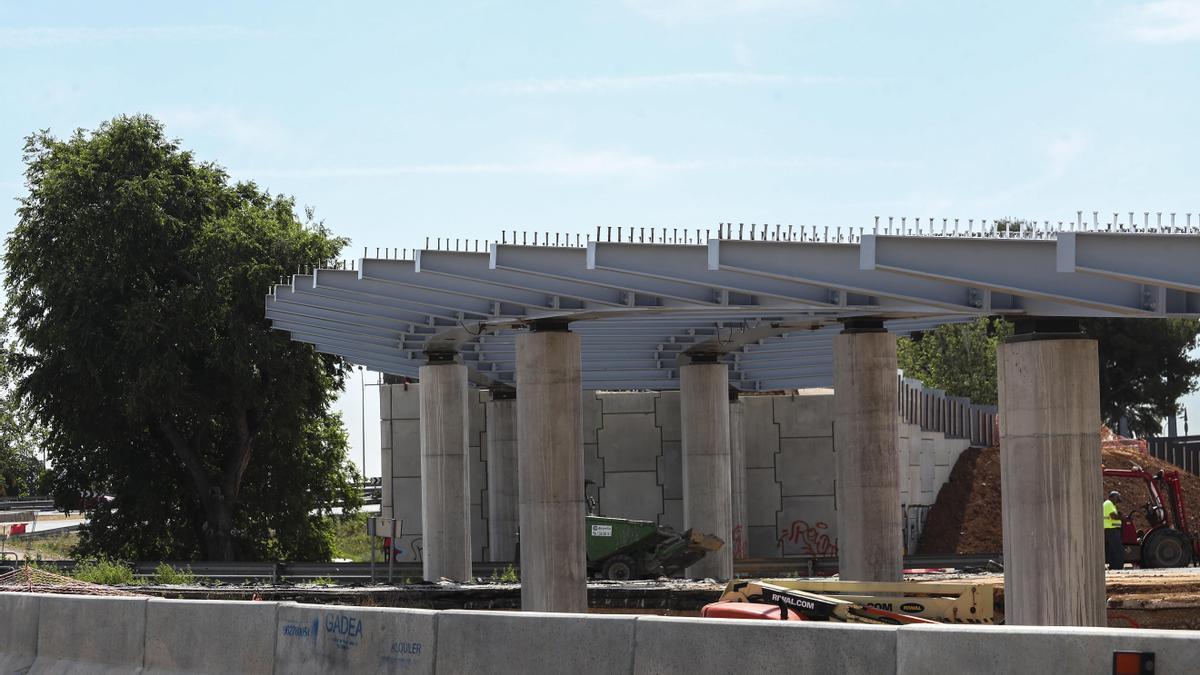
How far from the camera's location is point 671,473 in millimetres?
46406

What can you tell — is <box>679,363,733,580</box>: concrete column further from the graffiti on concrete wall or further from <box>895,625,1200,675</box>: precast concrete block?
<box>895,625,1200,675</box>: precast concrete block

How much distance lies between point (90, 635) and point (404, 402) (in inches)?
1357

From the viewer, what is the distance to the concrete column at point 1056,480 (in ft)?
69.1

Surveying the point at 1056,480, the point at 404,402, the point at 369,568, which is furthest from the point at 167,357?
the point at 1056,480

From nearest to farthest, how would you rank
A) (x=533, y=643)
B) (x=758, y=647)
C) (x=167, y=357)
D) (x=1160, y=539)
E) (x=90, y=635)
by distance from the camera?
(x=758, y=647)
(x=533, y=643)
(x=90, y=635)
(x=1160, y=539)
(x=167, y=357)

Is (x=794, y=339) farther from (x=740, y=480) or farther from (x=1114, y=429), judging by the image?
(x=1114, y=429)

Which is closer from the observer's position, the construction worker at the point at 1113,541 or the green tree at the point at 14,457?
the construction worker at the point at 1113,541


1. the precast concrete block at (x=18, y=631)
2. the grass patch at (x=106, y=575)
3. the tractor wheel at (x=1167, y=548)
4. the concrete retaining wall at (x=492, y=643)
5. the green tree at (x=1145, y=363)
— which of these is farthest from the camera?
the green tree at (x=1145, y=363)

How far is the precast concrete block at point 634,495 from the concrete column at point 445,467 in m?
10.1

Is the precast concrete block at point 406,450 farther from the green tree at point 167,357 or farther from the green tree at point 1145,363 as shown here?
the green tree at point 1145,363

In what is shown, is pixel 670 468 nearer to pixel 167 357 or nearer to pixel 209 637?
pixel 167 357

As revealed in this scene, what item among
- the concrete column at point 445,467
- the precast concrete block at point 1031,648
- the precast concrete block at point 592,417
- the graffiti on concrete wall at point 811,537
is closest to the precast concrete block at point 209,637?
the precast concrete block at point 1031,648

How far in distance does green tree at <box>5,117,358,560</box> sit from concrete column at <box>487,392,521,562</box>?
20.8ft

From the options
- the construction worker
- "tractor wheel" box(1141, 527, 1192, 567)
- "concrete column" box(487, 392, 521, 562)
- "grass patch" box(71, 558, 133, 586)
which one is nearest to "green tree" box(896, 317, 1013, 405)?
"concrete column" box(487, 392, 521, 562)
